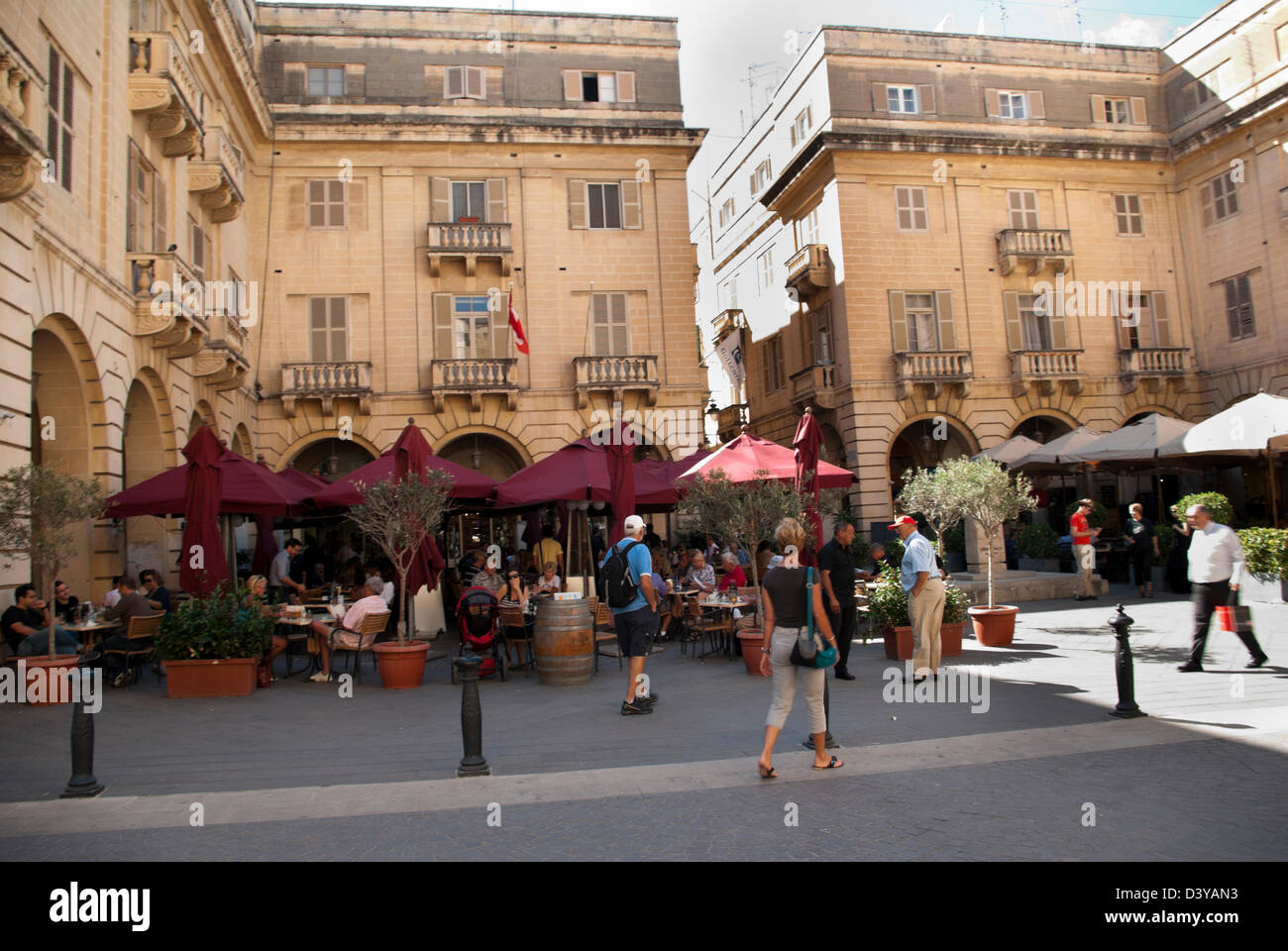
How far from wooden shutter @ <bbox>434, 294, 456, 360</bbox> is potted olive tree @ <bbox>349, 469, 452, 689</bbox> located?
42.0 ft

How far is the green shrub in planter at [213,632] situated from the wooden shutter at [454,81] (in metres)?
17.9

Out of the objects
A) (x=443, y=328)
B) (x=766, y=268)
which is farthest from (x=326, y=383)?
(x=766, y=268)

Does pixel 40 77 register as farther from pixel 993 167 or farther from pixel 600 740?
pixel 993 167

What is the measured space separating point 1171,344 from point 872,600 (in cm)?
2088

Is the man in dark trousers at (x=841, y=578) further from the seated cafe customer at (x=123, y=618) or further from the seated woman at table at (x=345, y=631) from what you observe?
the seated cafe customer at (x=123, y=618)

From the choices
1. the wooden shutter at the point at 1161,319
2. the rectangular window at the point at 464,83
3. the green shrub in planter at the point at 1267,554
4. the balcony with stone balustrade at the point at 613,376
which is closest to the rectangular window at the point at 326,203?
the rectangular window at the point at 464,83

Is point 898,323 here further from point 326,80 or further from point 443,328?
point 326,80

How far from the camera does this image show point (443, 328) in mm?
23391

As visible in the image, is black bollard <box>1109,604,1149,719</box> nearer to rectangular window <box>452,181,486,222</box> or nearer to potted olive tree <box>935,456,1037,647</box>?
potted olive tree <box>935,456,1037,647</box>

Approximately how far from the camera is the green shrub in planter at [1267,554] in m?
13.8

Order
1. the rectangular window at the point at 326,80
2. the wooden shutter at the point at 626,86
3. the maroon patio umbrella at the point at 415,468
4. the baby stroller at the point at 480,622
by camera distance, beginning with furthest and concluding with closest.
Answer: the wooden shutter at the point at 626,86 < the rectangular window at the point at 326,80 < the maroon patio umbrella at the point at 415,468 < the baby stroller at the point at 480,622

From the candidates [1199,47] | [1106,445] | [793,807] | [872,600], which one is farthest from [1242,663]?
[1199,47]

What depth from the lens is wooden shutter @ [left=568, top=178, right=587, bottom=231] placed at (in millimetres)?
24156

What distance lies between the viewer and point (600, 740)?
303 inches
